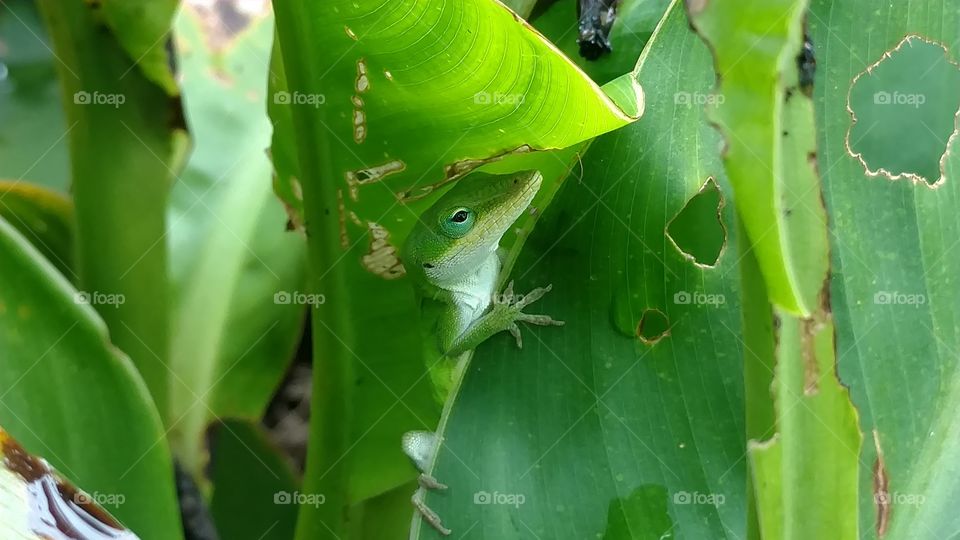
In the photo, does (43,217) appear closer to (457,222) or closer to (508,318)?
(457,222)

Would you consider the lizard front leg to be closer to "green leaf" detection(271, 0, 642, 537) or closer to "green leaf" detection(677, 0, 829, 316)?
"green leaf" detection(271, 0, 642, 537)

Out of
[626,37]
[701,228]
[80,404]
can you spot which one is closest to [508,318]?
[701,228]

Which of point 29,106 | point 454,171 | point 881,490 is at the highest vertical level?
point 29,106

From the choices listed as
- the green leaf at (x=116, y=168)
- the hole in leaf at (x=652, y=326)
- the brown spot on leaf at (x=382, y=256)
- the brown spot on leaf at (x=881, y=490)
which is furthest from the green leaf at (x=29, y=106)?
the brown spot on leaf at (x=881, y=490)

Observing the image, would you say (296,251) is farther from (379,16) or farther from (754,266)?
(754,266)

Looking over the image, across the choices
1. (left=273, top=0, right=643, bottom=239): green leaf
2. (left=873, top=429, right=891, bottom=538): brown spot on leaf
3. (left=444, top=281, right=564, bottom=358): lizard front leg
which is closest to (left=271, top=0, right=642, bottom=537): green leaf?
(left=273, top=0, right=643, bottom=239): green leaf

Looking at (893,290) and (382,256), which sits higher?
(382,256)

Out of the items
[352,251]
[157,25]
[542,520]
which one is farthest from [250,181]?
[542,520]

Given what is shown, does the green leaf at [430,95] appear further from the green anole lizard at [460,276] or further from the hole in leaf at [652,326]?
the hole in leaf at [652,326]
